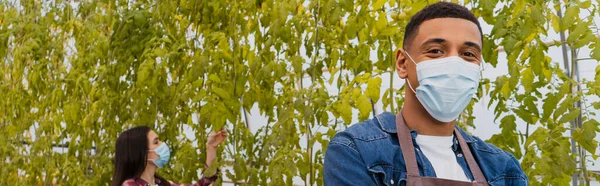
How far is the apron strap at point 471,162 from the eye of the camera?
4.38 feet

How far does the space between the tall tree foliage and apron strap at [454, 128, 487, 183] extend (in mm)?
885

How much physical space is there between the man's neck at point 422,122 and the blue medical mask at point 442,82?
0.04 feet

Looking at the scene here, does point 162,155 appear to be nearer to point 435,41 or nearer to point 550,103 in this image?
point 550,103

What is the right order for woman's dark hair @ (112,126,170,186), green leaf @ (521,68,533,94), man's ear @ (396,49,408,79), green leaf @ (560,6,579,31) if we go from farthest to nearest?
woman's dark hair @ (112,126,170,186) → green leaf @ (521,68,533,94) → green leaf @ (560,6,579,31) → man's ear @ (396,49,408,79)

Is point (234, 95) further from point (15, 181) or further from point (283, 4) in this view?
point (15, 181)

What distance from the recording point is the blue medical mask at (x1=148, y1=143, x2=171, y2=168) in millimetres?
3484

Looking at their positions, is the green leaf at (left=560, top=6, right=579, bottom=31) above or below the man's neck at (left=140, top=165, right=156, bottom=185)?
above

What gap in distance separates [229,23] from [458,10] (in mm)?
1794

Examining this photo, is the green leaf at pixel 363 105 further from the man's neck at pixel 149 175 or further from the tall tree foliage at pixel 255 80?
the man's neck at pixel 149 175

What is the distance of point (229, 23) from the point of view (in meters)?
3.07

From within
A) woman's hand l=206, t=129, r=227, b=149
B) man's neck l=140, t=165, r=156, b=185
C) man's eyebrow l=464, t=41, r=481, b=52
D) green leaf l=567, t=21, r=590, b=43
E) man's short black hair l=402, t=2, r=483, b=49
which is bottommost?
man's neck l=140, t=165, r=156, b=185

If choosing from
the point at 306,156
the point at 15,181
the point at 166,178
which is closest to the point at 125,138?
the point at 166,178

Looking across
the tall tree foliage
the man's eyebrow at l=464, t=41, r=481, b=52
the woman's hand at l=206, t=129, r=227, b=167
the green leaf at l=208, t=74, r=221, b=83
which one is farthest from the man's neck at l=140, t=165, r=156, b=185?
the man's eyebrow at l=464, t=41, r=481, b=52

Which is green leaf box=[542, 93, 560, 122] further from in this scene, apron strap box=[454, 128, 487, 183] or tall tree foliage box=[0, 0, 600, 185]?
apron strap box=[454, 128, 487, 183]
